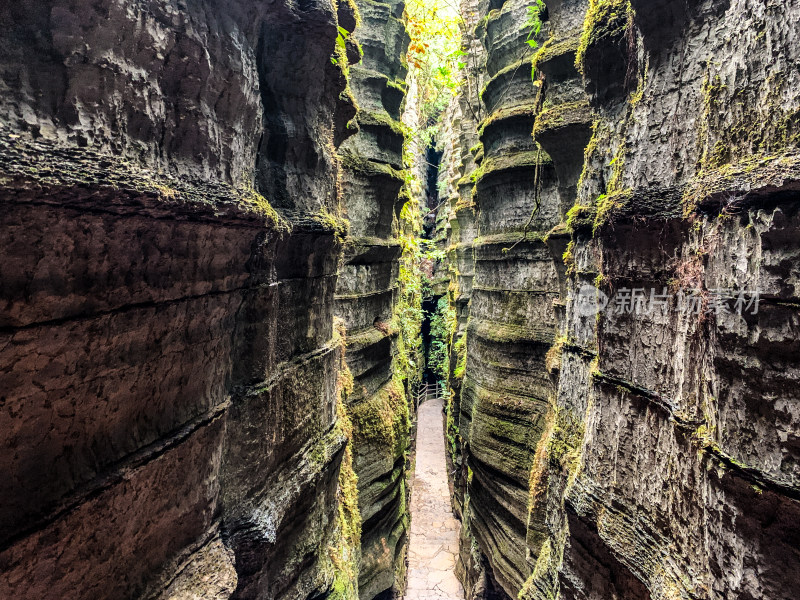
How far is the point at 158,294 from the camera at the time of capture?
1.56m

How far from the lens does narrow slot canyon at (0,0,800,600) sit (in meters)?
1.22

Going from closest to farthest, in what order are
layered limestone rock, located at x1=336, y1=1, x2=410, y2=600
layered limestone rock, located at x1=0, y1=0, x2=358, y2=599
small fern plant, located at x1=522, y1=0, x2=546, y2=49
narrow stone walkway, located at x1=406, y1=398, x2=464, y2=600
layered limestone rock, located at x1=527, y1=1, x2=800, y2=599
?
1. layered limestone rock, located at x1=0, y1=0, x2=358, y2=599
2. layered limestone rock, located at x1=527, y1=1, x2=800, y2=599
3. small fern plant, located at x1=522, y1=0, x2=546, y2=49
4. layered limestone rock, located at x1=336, y1=1, x2=410, y2=600
5. narrow stone walkway, located at x1=406, y1=398, x2=464, y2=600

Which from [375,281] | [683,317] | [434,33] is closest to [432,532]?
[375,281]

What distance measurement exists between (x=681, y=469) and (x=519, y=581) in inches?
205

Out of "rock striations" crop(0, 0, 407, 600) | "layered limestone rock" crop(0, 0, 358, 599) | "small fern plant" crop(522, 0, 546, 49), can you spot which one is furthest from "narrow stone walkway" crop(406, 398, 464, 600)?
"small fern plant" crop(522, 0, 546, 49)

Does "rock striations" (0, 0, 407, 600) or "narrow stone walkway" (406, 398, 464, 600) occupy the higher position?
"rock striations" (0, 0, 407, 600)

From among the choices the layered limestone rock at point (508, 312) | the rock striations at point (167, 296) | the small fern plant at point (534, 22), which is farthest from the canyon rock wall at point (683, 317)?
the layered limestone rock at point (508, 312)

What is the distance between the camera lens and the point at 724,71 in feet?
5.65

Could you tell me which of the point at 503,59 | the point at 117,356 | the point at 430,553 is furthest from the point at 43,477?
the point at 430,553

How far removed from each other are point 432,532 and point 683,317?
9226mm

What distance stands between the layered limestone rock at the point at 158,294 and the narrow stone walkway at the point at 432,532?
249 inches

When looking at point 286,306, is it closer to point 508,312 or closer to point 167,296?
point 167,296

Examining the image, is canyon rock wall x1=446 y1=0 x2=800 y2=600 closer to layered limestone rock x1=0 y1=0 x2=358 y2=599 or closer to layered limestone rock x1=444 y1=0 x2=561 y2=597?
layered limestone rock x1=0 y1=0 x2=358 y2=599

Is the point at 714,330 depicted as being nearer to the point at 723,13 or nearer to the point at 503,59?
the point at 723,13
